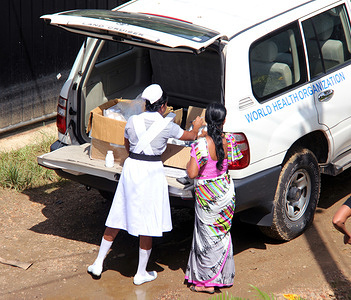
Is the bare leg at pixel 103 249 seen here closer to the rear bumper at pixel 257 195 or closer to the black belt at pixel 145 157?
the black belt at pixel 145 157

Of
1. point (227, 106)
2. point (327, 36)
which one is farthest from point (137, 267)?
point (327, 36)

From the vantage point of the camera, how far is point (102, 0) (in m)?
9.55

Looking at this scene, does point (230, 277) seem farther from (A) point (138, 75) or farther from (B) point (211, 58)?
(A) point (138, 75)

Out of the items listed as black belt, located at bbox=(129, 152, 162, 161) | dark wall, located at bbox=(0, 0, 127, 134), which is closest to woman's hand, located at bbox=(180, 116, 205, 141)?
black belt, located at bbox=(129, 152, 162, 161)

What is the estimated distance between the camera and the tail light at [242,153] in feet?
16.8

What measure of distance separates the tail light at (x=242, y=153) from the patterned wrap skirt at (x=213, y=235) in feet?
0.45

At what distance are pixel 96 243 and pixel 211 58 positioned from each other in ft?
6.80

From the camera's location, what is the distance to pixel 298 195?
19.3 ft

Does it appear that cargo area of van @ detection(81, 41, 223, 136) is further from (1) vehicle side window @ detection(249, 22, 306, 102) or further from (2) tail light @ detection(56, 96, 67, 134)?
(1) vehicle side window @ detection(249, 22, 306, 102)

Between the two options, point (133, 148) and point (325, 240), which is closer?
point (133, 148)

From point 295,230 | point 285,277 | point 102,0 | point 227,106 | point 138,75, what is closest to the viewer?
point 227,106

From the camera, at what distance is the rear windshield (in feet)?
16.2

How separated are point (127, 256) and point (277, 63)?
7.17ft

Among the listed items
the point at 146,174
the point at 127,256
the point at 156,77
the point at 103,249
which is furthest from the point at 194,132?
the point at 156,77
